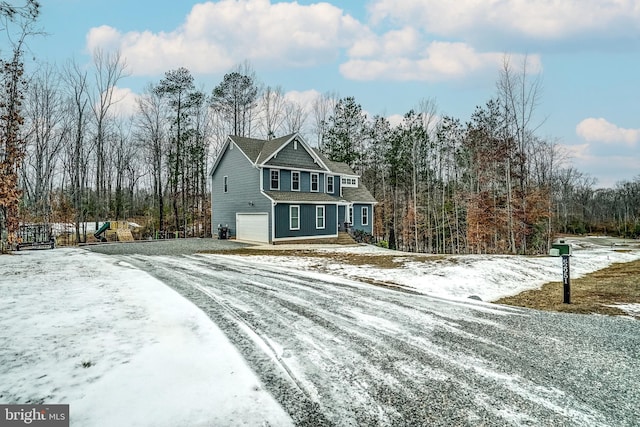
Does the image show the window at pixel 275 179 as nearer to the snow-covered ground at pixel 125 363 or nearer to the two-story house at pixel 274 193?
the two-story house at pixel 274 193

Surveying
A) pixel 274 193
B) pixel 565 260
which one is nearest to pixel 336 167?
pixel 274 193

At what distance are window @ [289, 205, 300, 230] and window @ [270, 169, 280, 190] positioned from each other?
1999 mm

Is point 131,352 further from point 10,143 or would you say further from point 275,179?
point 275,179

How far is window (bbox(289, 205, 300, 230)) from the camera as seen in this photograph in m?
21.6

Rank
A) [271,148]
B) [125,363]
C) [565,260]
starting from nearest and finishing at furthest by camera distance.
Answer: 1. [125,363]
2. [565,260]
3. [271,148]

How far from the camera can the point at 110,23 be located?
65.9 ft

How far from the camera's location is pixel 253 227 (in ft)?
72.3

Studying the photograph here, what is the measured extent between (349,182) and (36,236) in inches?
900

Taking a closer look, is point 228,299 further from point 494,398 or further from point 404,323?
point 494,398

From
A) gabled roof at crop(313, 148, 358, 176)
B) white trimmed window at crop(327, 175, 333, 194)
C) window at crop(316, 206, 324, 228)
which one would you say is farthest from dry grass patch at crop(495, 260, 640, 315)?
gabled roof at crop(313, 148, 358, 176)

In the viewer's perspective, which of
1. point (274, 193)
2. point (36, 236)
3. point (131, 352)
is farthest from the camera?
point (274, 193)

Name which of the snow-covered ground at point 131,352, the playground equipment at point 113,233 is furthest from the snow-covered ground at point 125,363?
the playground equipment at point 113,233

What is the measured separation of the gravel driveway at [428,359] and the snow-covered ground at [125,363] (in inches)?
13.2

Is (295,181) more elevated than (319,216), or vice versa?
(295,181)
